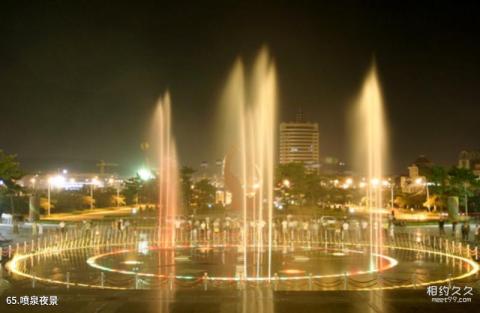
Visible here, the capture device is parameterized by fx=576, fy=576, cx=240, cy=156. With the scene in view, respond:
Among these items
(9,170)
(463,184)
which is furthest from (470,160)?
(9,170)

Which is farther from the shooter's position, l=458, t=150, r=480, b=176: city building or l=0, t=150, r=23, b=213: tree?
l=458, t=150, r=480, b=176: city building

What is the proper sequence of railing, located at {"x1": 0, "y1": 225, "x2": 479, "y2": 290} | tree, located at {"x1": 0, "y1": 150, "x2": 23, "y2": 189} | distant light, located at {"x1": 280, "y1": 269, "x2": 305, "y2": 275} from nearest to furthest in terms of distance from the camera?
railing, located at {"x1": 0, "y1": 225, "x2": 479, "y2": 290}
distant light, located at {"x1": 280, "y1": 269, "x2": 305, "y2": 275}
tree, located at {"x1": 0, "y1": 150, "x2": 23, "y2": 189}

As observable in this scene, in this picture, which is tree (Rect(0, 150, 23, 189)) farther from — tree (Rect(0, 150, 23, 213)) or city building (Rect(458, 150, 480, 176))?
city building (Rect(458, 150, 480, 176))

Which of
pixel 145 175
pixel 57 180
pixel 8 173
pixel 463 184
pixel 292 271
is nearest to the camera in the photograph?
pixel 292 271

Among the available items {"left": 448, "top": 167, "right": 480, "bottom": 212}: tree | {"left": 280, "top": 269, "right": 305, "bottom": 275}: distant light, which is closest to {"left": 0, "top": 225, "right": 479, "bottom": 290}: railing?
{"left": 280, "top": 269, "right": 305, "bottom": 275}: distant light

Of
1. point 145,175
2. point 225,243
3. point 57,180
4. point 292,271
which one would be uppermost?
point 57,180

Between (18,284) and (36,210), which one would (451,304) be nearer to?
(18,284)

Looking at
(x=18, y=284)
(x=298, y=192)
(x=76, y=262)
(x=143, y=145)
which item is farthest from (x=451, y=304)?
(x=143, y=145)

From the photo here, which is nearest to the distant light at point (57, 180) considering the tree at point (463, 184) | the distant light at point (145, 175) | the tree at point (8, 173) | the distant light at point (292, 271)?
the distant light at point (145, 175)

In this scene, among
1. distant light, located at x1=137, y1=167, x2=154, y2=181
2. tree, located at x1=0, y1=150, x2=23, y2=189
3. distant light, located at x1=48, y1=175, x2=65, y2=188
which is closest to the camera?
tree, located at x1=0, y1=150, x2=23, y2=189

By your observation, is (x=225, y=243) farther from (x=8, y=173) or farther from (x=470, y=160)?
(x=470, y=160)

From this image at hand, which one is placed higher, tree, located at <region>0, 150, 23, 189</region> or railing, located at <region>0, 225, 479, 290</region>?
tree, located at <region>0, 150, 23, 189</region>

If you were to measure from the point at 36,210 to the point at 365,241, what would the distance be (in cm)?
2948

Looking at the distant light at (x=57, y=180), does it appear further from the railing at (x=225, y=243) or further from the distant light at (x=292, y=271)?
the distant light at (x=292, y=271)
